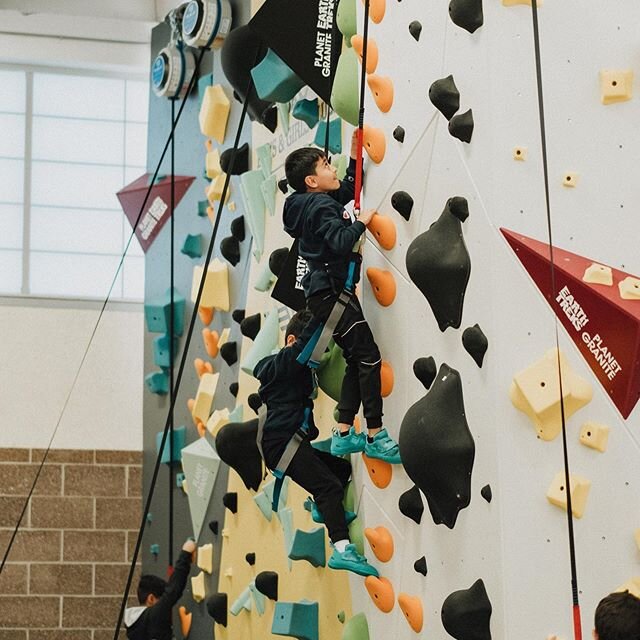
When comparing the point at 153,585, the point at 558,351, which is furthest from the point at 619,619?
the point at 153,585

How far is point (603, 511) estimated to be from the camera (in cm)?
293

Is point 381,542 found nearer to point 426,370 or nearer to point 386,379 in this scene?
point 386,379

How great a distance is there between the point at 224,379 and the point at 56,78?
242 cm

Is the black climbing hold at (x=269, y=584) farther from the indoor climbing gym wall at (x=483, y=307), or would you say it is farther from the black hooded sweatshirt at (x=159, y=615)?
the black hooded sweatshirt at (x=159, y=615)

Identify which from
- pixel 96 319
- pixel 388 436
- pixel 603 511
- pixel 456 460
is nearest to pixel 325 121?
pixel 388 436

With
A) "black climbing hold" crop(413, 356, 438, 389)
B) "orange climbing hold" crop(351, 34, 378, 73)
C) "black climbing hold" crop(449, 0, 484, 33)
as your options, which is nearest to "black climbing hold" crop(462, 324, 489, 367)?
"black climbing hold" crop(413, 356, 438, 389)

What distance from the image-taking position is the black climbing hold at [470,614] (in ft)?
10.2

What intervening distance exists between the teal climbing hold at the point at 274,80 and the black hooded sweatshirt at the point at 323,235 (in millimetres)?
945

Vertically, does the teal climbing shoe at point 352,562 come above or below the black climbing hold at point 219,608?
above

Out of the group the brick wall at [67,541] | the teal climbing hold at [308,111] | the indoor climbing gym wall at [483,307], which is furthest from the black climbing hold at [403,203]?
the brick wall at [67,541]

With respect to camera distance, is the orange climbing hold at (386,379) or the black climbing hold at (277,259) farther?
the black climbing hold at (277,259)

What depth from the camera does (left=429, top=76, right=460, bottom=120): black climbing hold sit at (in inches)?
130

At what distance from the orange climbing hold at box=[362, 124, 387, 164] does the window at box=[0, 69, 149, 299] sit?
10.6 feet

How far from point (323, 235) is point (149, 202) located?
9.22ft
